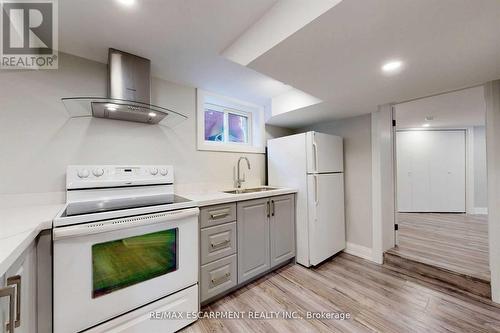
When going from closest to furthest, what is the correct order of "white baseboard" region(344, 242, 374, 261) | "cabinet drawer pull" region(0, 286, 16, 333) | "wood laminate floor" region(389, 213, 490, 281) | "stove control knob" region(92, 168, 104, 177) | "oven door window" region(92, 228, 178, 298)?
"cabinet drawer pull" region(0, 286, 16, 333) < "oven door window" region(92, 228, 178, 298) < "stove control knob" region(92, 168, 104, 177) < "wood laminate floor" region(389, 213, 490, 281) < "white baseboard" region(344, 242, 374, 261)

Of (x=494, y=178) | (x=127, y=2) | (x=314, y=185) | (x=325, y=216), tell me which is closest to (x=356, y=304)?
(x=325, y=216)

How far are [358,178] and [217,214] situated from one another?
6.58 ft

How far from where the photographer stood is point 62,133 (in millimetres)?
1559

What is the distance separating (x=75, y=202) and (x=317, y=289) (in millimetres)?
2247

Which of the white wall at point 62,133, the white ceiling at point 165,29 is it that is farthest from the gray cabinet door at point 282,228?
the white ceiling at point 165,29

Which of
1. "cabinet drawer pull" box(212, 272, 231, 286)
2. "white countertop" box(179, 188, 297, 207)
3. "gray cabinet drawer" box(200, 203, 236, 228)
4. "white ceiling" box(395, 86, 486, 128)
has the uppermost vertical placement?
"white ceiling" box(395, 86, 486, 128)

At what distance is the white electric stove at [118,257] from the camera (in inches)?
42.9

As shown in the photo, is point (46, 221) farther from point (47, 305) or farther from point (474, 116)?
point (474, 116)

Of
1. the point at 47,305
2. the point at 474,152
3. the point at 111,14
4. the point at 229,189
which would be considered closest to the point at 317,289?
the point at 229,189

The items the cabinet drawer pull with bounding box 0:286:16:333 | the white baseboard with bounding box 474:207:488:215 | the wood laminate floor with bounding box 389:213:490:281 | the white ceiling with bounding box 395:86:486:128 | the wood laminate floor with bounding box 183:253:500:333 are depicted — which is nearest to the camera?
the cabinet drawer pull with bounding box 0:286:16:333

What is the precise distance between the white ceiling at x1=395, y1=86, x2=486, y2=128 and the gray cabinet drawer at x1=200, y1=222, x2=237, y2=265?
3.06 metres

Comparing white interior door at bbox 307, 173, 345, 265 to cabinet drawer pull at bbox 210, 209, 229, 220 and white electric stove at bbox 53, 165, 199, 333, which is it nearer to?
cabinet drawer pull at bbox 210, 209, 229, 220

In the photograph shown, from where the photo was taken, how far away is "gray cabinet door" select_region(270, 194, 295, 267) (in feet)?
7.20

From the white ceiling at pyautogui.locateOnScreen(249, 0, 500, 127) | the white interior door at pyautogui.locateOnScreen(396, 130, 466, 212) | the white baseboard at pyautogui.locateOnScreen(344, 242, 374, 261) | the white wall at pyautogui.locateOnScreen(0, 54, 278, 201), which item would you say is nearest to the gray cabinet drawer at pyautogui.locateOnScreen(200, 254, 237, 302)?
the white wall at pyautogui.locateOnScreen(0, 54, 278, 201)
